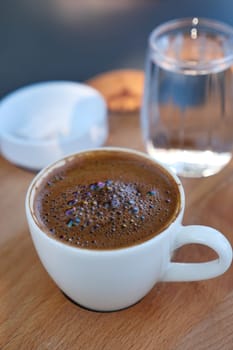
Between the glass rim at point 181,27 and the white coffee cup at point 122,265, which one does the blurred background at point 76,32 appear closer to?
the glass rim at point 181,27

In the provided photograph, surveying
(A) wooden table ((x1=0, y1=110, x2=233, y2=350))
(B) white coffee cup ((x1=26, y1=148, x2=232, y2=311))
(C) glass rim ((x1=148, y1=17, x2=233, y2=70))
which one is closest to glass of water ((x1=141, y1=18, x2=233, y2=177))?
(C) glass rim ((x1=148, y1=17, x2=233, y2=70))

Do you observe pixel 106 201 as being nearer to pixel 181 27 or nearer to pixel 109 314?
pixel 109 314

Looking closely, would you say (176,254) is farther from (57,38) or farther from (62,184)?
(57,38)

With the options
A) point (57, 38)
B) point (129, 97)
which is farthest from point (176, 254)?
point (57, 38)

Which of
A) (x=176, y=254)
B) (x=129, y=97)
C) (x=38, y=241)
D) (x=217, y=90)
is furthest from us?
(x=129, y=97)

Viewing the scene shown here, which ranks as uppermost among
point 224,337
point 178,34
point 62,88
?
point 178,34

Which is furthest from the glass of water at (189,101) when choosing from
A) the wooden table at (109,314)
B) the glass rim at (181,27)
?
the wooden table at (109,314)
